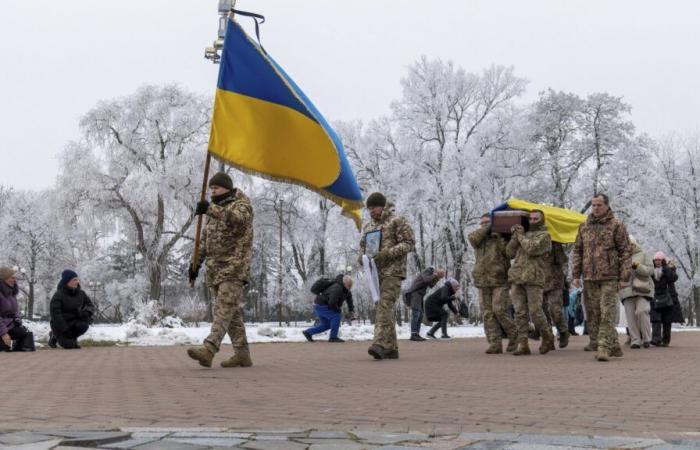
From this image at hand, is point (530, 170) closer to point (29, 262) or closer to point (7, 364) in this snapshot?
point (7, 364)

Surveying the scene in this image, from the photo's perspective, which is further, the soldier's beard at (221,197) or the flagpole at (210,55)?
the soldier's beard at (221,197)

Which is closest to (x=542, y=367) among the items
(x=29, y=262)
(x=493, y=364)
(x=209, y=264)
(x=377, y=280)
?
(x=493, y=364)

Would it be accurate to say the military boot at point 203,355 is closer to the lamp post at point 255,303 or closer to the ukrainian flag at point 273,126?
the ukrainian flag at point 273,126

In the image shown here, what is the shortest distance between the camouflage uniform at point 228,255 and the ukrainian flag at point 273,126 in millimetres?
830

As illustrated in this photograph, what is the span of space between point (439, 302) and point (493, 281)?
24.8 feet

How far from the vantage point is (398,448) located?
3.37 m

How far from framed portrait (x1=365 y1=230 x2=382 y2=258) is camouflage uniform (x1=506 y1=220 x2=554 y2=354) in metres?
2.17

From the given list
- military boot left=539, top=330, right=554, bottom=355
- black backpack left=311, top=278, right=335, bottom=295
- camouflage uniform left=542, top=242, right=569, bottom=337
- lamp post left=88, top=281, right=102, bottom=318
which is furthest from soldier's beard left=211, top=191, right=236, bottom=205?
lamp post left=88, top=281, right=102, bottom=318

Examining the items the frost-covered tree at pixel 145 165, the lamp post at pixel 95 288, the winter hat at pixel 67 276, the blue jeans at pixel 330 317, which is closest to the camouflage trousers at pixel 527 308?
the blue jeans at pixel 330 317

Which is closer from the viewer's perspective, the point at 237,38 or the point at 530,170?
the point at 237,38

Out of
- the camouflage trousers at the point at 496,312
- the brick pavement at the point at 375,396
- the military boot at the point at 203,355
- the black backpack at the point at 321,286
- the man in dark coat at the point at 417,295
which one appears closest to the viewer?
the brick pavement at the point at 375,396

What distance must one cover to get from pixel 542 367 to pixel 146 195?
96.8 feet

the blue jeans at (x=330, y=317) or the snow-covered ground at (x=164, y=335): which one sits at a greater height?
the blue jeans at (x=330, y=317)

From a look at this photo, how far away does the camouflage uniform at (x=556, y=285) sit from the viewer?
12102 mm
